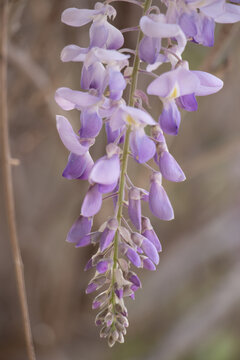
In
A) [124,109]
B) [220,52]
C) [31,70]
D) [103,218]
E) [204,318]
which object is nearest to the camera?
[124,109]

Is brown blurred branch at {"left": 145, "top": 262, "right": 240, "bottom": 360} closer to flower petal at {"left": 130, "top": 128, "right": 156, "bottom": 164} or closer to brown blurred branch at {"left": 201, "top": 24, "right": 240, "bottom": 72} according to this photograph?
brown blurred branch at {"left": 201, "top": 24, "right": 240, "bottom": 72}

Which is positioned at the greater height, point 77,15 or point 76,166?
point 77,15

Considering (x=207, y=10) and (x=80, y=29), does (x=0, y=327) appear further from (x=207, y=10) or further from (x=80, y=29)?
(x=207, y=10)

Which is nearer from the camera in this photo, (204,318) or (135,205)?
(135,205)

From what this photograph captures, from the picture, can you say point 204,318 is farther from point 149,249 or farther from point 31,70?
point 149,249

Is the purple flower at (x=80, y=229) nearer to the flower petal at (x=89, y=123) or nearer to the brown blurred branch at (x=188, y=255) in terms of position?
the flower petal at (x=89, y=123)

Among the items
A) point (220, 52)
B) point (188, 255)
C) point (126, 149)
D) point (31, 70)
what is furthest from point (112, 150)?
point (188, 255)

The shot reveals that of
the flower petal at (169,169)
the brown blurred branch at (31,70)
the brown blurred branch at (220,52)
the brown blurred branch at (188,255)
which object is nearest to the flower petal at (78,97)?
the flower petal at (169,169)

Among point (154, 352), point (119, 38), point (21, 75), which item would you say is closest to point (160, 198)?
point (119, 38)
